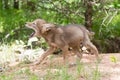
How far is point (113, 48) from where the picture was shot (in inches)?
355

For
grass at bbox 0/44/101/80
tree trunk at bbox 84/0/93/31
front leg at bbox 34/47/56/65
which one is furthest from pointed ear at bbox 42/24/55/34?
tree trunk at bbox 84/0/93/31

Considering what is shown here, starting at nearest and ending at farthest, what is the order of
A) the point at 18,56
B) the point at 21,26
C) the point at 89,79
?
the point at 89,79
the point at 18,56
the point at 21,26

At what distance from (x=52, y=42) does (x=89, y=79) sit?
1.21 meters

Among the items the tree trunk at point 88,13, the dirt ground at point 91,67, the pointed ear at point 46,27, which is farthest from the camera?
the tree trunk at point 88,13

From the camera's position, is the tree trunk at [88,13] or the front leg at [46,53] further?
the tree trunk at [88,13]

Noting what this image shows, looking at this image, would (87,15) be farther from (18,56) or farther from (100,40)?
(18,56)

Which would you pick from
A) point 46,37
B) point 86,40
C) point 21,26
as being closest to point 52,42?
point 46,37

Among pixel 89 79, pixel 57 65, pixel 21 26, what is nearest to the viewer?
pixel 89 79

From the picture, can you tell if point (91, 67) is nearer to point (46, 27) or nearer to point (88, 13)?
point (46, 27)

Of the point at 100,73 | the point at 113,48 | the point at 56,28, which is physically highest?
the point at 56,28

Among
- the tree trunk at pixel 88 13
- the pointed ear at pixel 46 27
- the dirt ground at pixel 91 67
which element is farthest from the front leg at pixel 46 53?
the tree trunk at pixel 88 13

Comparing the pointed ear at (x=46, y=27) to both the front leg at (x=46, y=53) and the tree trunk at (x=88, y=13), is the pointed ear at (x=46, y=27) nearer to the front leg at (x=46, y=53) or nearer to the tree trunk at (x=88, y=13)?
the front leg at (x=46, y=53)

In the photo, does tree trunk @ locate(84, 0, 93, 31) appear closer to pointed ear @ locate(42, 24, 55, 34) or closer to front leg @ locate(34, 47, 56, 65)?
front leg @ locate(34, 47, 56, 65)

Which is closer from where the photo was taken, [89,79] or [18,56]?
[89,79]
